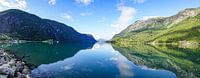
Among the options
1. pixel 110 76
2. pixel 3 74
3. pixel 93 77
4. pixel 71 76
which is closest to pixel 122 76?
pixel 110 76

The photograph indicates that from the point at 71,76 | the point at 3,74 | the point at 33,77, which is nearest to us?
the point at 3,74

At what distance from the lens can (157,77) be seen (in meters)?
51.0

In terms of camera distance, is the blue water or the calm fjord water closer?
the blue water

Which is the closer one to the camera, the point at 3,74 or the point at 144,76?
the point at 3,74

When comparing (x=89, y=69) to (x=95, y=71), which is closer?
(x=95, y=71)

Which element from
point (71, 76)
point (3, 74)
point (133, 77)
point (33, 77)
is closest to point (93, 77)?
point (71, 76)

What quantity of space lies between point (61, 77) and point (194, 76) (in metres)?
27.3

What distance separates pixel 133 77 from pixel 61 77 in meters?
14.1

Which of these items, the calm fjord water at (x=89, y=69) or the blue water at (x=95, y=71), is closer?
the blue water at (x=95, y=71)

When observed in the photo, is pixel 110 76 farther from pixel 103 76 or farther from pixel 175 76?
pixel 175 76

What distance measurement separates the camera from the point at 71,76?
49.3 metres

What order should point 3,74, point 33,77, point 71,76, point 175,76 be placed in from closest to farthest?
point 3,74 < point 33,77 < point 71,76 < point 175,76

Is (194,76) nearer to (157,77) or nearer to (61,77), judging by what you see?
(157,77)

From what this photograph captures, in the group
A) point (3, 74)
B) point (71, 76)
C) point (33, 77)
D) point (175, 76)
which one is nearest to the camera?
point (3, 74)
